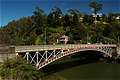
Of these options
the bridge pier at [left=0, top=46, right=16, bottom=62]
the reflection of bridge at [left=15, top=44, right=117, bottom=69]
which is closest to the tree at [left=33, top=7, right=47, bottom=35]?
the reflection of bridge at [left=15, top=44, right=117, bottom=69]

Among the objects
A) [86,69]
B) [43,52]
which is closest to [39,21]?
[86,69]

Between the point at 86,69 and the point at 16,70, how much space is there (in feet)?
87.8

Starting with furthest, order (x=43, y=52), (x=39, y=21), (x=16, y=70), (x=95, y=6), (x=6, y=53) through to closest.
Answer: (x=95, y=6) < (x=39, y=21) < (x=43, y=52) < (x=6, y=53) < (x=16, y=70)

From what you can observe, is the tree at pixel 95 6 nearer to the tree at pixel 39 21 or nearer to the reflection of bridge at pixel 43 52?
the tree at pixel 39 21

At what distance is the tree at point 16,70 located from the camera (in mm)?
24203

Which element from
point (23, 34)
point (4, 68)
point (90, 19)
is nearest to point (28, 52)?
point (4, 68)

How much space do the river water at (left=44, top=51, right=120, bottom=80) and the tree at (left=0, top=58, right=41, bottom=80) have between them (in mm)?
13337

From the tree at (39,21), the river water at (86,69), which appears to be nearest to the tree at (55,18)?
the tree at (39,21)

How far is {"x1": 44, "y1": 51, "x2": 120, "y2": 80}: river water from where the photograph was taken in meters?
41.4

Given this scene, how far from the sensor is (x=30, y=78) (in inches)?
998

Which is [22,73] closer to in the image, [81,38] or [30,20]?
[81,38]

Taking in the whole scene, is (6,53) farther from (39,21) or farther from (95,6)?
(95,6)

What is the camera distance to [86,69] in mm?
50031

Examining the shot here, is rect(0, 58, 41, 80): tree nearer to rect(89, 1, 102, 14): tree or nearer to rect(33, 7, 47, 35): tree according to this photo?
rect(33, 7, 47, 35): tree
